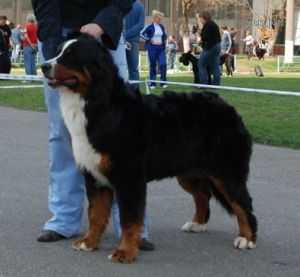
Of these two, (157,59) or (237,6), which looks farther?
(237,6)

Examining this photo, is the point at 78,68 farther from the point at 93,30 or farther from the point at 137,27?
the point at 137,27

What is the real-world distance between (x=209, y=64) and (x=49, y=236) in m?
14.6

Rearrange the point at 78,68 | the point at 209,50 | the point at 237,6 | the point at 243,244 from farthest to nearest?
the point at 237,6 < the point at 209,50 < the point at 243,244 < the point at 78,68

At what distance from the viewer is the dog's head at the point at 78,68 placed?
4953 millimetres

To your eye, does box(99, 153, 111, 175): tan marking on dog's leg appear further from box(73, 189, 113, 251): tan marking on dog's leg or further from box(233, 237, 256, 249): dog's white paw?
box(233, 237, 256, 249): dog's white paw

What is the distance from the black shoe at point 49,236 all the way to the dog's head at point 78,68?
1.42 meters

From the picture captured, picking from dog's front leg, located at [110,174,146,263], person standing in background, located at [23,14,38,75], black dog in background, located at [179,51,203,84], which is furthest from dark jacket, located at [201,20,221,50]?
dog's front leg, located at [110,174,146,263]

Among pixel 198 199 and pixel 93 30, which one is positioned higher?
pixel 93 30

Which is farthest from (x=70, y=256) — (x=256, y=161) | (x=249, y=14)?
(x=249, y=14)

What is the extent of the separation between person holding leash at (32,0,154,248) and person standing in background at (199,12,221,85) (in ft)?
46.7

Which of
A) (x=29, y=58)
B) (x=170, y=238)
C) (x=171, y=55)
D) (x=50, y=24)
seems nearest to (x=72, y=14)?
(x=50, y=24)

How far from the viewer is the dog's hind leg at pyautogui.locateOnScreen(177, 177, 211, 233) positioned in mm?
6176

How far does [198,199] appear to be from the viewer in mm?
6281

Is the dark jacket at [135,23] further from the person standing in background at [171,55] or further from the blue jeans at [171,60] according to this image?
the blue jeans at [171,60]
